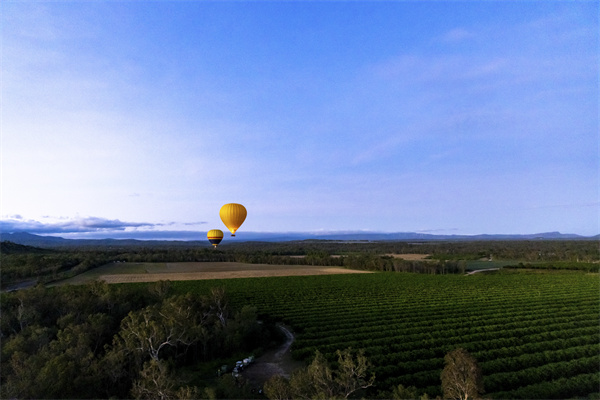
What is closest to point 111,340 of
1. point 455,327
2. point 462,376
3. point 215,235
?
point 215,235

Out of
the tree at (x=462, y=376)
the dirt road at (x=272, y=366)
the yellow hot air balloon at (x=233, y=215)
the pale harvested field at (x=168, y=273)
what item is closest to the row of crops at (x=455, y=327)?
the dirt road at (x=272, y=366)

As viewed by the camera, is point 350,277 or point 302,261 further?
point 302,261

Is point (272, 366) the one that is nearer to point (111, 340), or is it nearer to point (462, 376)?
point (111, 340)

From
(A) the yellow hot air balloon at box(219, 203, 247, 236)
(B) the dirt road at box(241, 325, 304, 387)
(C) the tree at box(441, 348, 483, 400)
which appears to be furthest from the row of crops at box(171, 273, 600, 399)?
(A) the yellow hot air balloon at box(219, 203, 247, 236)

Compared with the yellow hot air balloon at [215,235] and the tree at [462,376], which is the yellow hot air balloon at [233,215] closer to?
the yellow hot air balloon at [215,235]

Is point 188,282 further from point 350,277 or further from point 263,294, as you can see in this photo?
point 350,277

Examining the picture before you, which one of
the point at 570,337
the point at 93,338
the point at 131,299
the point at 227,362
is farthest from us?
the point at 131,299

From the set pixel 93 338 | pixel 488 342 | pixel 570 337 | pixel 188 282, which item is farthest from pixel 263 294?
pixel 570 337

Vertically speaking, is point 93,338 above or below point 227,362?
above
